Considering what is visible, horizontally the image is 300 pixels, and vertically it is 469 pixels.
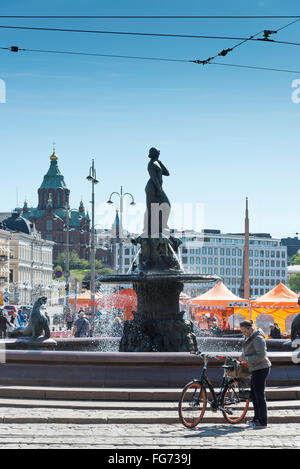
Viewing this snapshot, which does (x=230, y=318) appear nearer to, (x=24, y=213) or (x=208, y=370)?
(x=208, y=370)

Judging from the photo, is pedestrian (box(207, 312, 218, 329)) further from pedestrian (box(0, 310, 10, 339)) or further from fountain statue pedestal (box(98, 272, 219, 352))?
fountain statue pedestal (box(98, 272, 219, 352))

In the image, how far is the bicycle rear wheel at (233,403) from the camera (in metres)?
11.9

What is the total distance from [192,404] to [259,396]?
3.13 feet

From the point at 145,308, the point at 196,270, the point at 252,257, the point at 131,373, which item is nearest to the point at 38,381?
the point at 131,373

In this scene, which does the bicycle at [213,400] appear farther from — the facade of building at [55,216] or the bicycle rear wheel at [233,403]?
the facade of building at [55,216]

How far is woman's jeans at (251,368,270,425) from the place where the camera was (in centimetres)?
1159

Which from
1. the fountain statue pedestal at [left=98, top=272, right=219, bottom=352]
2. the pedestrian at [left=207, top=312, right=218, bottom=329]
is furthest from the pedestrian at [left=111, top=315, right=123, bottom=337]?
the pedestrian at [left=207, top=312, right=218, bottom=329]

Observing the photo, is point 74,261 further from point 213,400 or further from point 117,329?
point 213,400

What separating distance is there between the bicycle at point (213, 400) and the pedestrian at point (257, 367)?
266 millimetres

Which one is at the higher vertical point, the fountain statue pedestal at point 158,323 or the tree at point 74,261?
the tree at point 74,261

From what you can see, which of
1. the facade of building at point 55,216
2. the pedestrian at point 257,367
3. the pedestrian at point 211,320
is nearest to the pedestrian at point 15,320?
the pedestrian at point 211,320

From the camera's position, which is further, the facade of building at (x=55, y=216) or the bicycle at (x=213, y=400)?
the facade of building at (x=55, y=216)

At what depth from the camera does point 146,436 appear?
10.7m

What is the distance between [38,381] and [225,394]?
376 centimetres
